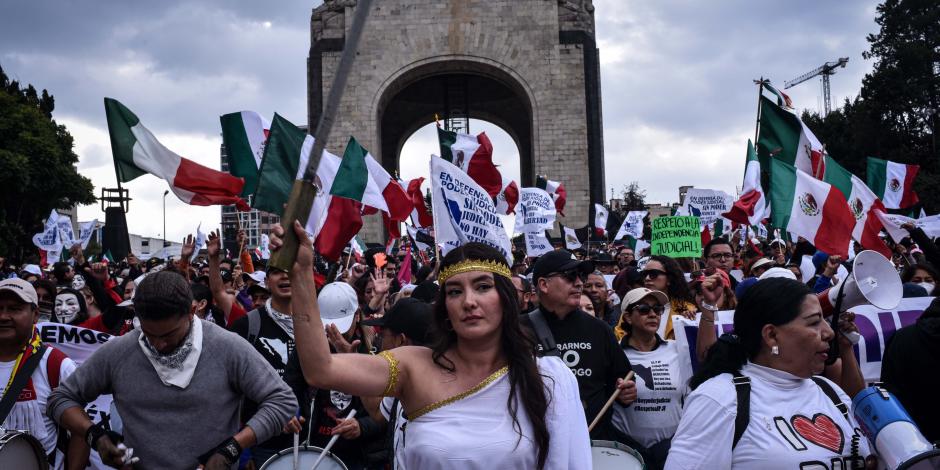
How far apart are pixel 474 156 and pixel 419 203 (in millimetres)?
1657

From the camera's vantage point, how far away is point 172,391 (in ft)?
11.4

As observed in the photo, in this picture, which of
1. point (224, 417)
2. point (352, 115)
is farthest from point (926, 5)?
point (224, 417)

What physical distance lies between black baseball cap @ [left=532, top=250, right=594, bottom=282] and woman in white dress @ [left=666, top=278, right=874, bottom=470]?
6.07 feet

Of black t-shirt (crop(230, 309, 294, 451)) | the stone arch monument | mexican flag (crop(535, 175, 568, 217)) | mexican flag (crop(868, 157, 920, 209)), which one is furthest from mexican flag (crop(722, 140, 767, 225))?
the stone arch monument

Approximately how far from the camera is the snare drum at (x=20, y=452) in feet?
11.3

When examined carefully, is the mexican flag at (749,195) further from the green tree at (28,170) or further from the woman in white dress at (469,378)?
the green tree at (28,170)

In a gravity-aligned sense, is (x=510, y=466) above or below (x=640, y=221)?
below

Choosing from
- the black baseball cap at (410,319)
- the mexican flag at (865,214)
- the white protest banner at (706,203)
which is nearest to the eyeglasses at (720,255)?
the mexican flag at (865,214)

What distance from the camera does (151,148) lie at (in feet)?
24.3

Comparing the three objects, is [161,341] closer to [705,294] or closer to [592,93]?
[705,294]

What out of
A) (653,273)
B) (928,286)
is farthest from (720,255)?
(653,273)

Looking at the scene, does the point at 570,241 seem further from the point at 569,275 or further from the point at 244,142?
the point at 569,275

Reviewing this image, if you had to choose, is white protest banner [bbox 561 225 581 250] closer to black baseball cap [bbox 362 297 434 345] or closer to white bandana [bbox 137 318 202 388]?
black baseball cap [bbox 362 297 434 345]

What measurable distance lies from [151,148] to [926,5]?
44.2m
